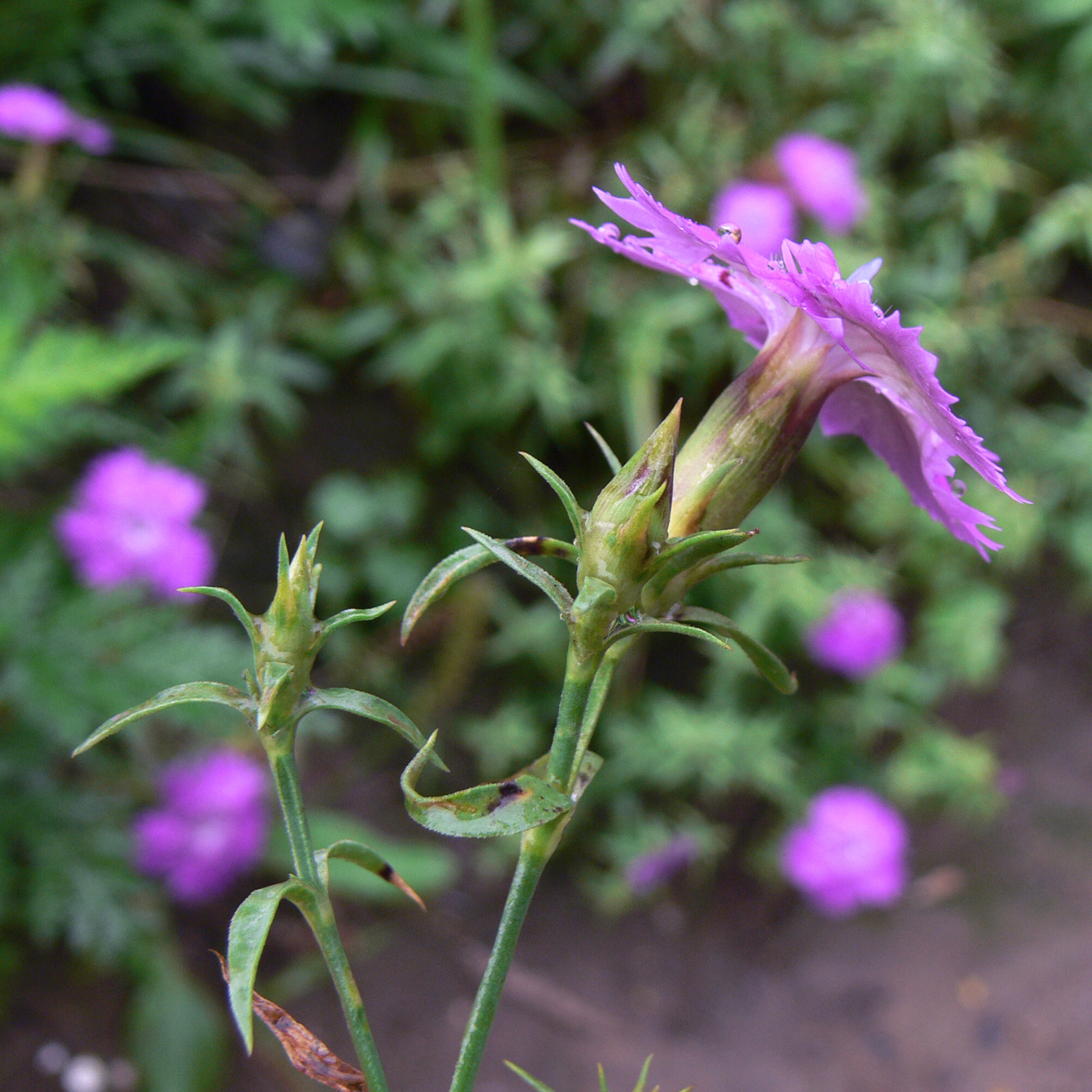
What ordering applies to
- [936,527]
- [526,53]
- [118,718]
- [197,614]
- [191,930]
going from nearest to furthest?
[118,718] → [191,930] → [936,527] → [197,614] → [526,53]

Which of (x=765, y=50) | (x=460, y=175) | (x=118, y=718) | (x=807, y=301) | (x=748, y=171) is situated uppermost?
(x=807, y=301)

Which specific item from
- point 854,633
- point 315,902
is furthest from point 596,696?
point 854,633

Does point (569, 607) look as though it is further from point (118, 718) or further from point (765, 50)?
point (765, 50)

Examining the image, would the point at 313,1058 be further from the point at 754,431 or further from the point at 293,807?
the point at 754,431

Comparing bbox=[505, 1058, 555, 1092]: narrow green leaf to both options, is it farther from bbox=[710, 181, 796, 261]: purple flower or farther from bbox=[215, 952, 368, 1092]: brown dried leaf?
bbox=[710, 181, 796, 261]: purple flower

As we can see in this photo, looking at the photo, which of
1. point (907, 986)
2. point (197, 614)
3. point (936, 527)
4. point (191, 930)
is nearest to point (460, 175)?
point (197, 614)

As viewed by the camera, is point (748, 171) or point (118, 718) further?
point (748, 171)
